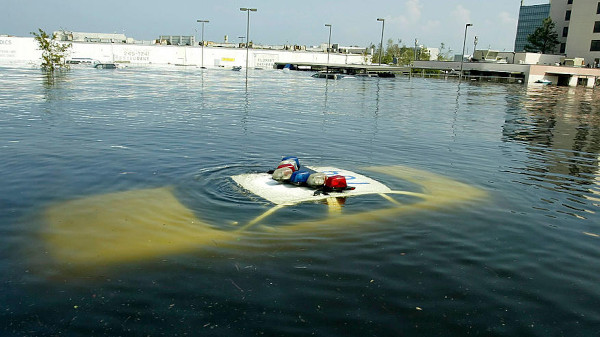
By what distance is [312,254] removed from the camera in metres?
8.48

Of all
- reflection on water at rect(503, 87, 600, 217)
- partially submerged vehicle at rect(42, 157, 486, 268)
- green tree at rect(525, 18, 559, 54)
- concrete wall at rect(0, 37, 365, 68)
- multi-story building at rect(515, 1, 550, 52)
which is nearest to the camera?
partially submerged vehicle at rect(42, 157, 486, 268)

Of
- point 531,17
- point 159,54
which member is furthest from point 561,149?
point 531,17

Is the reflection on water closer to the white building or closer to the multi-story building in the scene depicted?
the white building

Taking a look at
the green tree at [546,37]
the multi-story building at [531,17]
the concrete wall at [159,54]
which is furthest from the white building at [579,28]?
the multi-story building at [531,17]

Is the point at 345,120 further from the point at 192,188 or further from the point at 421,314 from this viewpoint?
the point at 421,314

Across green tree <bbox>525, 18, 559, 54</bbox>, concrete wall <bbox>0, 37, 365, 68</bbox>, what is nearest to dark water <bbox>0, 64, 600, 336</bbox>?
green tree <bbox>525, 18, 559, 54</bbox>

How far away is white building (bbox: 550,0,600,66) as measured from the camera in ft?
314

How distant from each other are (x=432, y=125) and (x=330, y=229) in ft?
63.9

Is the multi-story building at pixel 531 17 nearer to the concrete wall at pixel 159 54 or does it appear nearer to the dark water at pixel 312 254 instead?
the concrete wall at pixel 159 54

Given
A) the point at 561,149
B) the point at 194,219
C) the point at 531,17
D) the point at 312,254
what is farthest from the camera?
the point at 531,17

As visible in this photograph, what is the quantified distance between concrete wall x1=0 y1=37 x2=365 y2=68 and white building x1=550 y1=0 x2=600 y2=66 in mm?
58335

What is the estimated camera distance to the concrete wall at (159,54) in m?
112

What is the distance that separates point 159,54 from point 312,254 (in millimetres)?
125628

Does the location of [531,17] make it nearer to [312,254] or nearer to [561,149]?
[561,149]
